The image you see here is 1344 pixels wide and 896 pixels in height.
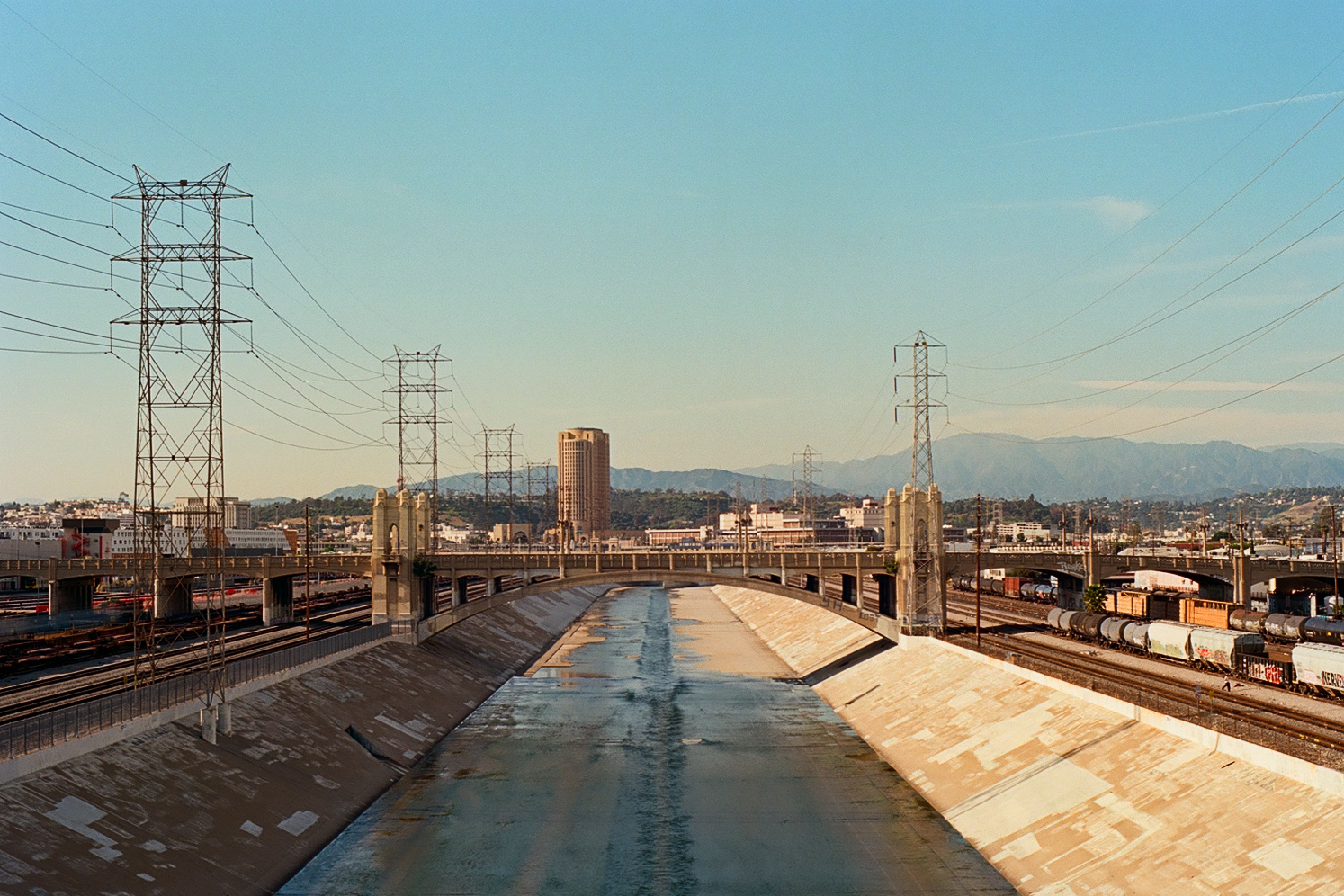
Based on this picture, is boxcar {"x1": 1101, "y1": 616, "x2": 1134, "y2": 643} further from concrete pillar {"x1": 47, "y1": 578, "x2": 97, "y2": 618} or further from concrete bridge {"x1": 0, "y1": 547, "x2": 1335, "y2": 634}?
concrete pillar {"x1": 47, "y1": 578, "x2": 97, "y2": 618}

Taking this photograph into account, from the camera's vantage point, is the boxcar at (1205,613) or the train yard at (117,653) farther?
the boxcar at (1205,613)

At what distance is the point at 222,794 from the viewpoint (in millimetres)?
53250

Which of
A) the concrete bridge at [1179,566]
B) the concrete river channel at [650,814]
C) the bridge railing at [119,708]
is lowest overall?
the concrete river channel at [650,814]

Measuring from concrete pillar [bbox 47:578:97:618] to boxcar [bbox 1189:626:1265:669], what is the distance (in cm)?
14539

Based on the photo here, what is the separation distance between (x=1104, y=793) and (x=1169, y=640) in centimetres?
4158

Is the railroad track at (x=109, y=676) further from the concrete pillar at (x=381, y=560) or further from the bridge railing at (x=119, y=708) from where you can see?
the concrete pillar at (x=381, y=560)

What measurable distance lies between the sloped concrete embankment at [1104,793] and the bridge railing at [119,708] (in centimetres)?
4228

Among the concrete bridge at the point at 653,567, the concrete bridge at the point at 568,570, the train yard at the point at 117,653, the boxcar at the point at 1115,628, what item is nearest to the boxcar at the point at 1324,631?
the boxcar at the point at 1115,628

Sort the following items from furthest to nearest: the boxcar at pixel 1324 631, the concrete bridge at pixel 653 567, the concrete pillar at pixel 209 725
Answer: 1. the concrete bridge at pixel 653 567
2. the boxcar at pixel 1324 631
3. the concrete pillar at pixel 209 725

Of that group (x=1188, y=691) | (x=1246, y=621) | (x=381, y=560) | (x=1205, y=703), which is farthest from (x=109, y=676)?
(x=1246, y=621)

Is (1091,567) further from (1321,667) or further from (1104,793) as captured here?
(1104,793)

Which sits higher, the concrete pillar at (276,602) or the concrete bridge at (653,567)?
the concrete bridge at (653,567)

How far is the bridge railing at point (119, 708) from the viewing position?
4772 centimetres

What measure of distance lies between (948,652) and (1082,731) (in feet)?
121
